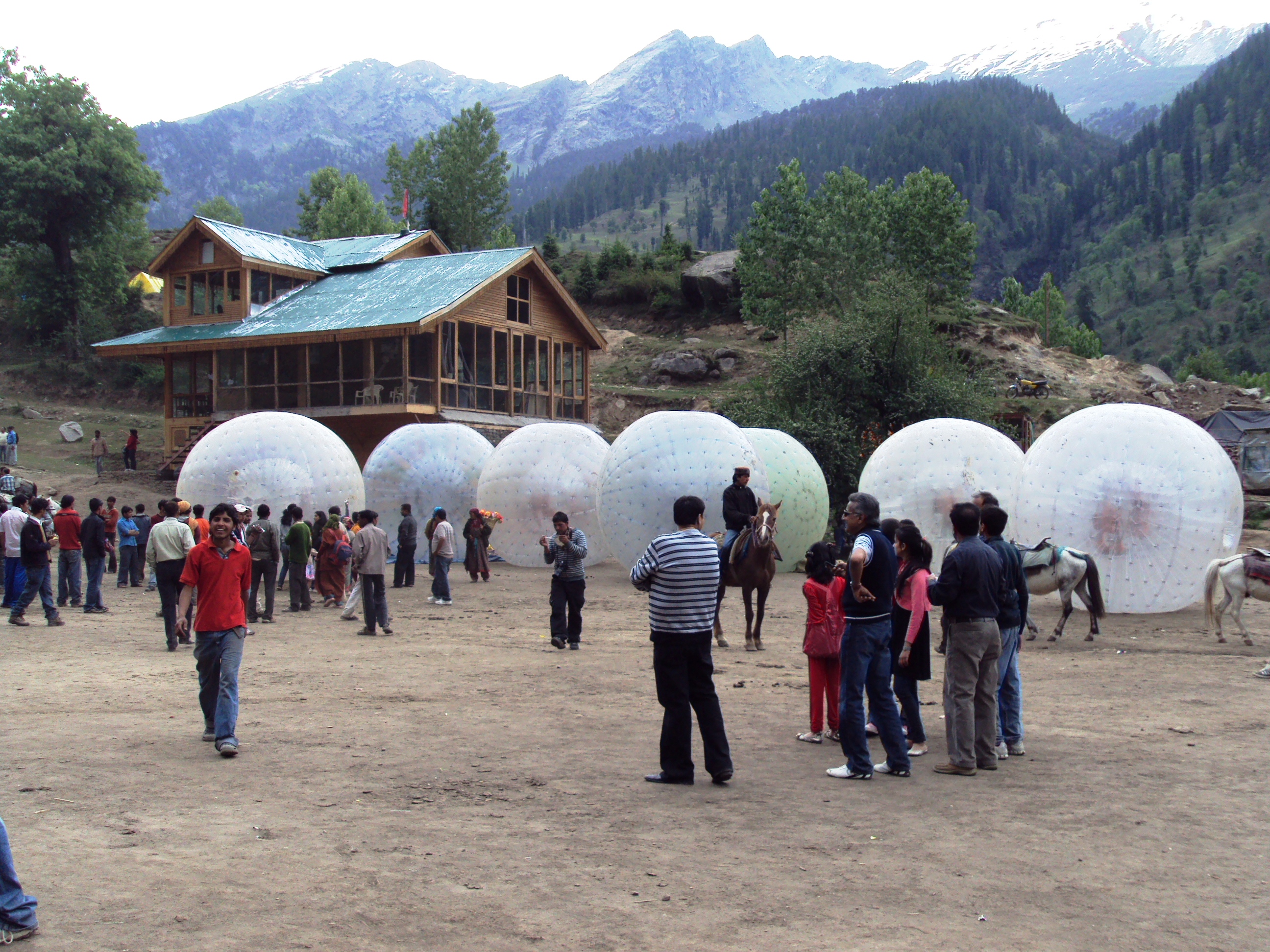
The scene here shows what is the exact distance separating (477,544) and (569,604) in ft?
24.3

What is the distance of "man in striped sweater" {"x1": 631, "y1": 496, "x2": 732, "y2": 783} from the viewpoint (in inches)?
270

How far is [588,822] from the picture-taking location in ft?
19.8

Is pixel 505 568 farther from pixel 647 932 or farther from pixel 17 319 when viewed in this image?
pixel 17 319

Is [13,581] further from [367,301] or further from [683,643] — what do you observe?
[367,301]

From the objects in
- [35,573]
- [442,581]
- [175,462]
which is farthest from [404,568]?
[175,462]

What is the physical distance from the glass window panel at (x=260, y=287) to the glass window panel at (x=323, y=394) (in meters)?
4.19

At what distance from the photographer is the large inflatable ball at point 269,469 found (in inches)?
731

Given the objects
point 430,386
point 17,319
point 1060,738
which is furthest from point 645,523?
point 17,319

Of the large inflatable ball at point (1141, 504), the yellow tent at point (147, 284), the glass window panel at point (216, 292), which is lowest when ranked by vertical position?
the large inflatable ball at point (1141, 504)

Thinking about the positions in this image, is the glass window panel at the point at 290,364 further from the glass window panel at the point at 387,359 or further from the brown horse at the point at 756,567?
the brown horse at the point at 756,567

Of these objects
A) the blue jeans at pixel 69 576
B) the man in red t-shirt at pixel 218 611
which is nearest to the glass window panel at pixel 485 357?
the blue jeans at pixel 69 576

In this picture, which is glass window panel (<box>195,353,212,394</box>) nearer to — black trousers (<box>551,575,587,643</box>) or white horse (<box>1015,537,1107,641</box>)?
black trousers (<box>551,575,587,643</box>)

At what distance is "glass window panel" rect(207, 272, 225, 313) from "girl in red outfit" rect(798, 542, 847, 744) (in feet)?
99.5

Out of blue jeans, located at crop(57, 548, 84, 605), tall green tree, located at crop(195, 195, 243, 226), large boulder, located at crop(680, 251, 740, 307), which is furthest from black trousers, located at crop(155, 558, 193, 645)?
tall green tree, located at crop(195, 195, 243, 226)
